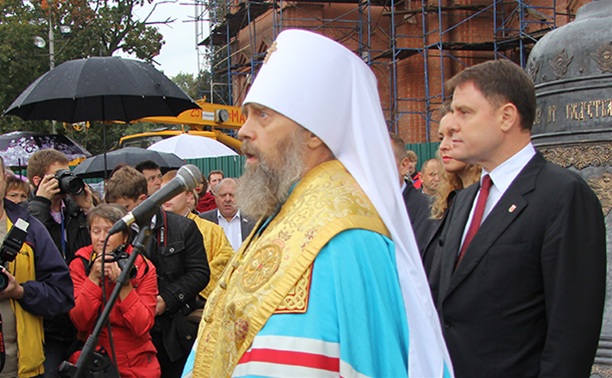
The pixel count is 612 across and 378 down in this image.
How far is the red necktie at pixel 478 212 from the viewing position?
3.29 meters

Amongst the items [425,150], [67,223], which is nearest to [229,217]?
[67,223]

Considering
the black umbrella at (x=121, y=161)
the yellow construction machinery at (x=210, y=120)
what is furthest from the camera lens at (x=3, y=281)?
the yellow construction machinery at (x=210, y=120)

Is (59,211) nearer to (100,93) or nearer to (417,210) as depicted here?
(100,93)

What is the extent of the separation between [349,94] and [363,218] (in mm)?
479

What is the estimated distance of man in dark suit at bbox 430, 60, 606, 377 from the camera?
2924 millimetres

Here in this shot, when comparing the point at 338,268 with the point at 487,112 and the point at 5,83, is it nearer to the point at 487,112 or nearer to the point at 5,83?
the point at 487,112

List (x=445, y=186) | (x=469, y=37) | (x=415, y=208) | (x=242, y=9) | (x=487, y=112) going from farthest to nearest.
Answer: (x=242, y=9)
(x=469, y=37)
(x=415, y=208)
(x=445, y=186)
(x=487, y=112)

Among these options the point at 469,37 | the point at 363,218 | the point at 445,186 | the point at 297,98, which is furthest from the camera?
the point at 469,37

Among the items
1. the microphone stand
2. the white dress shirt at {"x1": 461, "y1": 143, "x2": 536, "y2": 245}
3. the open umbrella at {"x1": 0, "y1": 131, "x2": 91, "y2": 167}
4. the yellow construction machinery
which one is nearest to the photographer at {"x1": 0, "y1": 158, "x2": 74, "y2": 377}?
the microphone stand

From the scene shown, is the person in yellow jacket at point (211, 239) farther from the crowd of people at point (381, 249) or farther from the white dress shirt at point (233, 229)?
the crowd of people at point (381, 249)

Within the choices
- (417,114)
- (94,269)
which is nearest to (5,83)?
(417,114)

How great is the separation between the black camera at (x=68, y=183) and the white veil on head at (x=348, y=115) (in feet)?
10.1

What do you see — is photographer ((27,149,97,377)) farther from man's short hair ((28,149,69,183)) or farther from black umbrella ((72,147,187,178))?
black umbrella ((72,147,187,178))

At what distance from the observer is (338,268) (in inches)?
94.9
